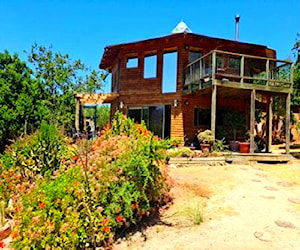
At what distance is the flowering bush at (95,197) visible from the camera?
4320 mm

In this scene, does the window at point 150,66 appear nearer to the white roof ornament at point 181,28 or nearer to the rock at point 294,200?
the white roof ornament at point 181,28

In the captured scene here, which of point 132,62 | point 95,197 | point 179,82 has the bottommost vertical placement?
point 95,197

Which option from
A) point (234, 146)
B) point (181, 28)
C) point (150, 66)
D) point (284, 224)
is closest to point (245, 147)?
point (234, 146)

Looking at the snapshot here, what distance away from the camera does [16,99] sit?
16.4 metres

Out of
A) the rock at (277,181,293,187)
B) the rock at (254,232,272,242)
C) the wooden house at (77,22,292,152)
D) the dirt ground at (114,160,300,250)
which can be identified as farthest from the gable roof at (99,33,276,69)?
the rock at (254,232,272,242)

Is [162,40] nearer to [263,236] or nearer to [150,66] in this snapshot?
[150,66]

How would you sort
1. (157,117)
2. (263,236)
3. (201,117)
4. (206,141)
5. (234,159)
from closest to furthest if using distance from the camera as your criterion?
(263,236) → (234,159) → (206,141) → (201,117) → (157,117)

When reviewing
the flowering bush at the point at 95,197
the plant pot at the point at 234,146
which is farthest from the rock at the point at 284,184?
the plant pot at the point at 234,146

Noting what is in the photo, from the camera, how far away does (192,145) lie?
13.6 meters

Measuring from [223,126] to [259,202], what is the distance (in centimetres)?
880

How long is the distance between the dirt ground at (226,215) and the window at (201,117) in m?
6.46

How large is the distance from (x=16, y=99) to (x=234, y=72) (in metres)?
12.2

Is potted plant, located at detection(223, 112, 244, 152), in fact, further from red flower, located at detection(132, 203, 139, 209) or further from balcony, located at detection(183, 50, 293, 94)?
red flower, located at detection(132, 203, 139, 209)

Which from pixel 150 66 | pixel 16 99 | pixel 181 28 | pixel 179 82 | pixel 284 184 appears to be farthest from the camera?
pixel 16 99
